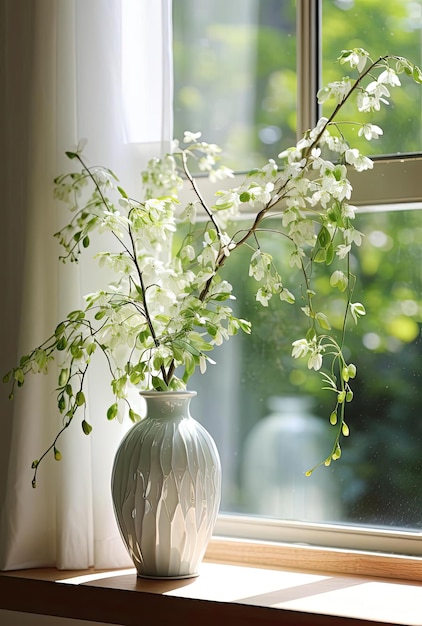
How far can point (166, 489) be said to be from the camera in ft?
4.74

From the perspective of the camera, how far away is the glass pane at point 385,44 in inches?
64.7

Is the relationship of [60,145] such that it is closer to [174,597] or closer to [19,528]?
[19,528]

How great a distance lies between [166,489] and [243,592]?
0.21 meters

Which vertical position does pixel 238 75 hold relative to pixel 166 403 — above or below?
above

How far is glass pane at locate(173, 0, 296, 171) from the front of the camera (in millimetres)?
1759

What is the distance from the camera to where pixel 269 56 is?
1774mm

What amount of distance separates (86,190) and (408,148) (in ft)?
2.04

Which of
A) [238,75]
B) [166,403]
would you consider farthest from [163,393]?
[238,75]

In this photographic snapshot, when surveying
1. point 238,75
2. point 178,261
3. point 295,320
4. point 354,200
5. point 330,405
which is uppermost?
point 238,75

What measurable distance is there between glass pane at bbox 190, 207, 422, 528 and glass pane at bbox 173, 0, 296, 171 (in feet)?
0.80

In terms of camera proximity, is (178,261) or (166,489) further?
(178,261)

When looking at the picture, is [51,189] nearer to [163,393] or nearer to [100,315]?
[100,315]

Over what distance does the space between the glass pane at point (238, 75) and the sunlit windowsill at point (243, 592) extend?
810 mm

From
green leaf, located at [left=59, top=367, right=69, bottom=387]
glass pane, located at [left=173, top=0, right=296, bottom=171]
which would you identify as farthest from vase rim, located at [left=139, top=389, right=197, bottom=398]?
glass pane, located at [left=173, top=0, right=296, bottom=171]
